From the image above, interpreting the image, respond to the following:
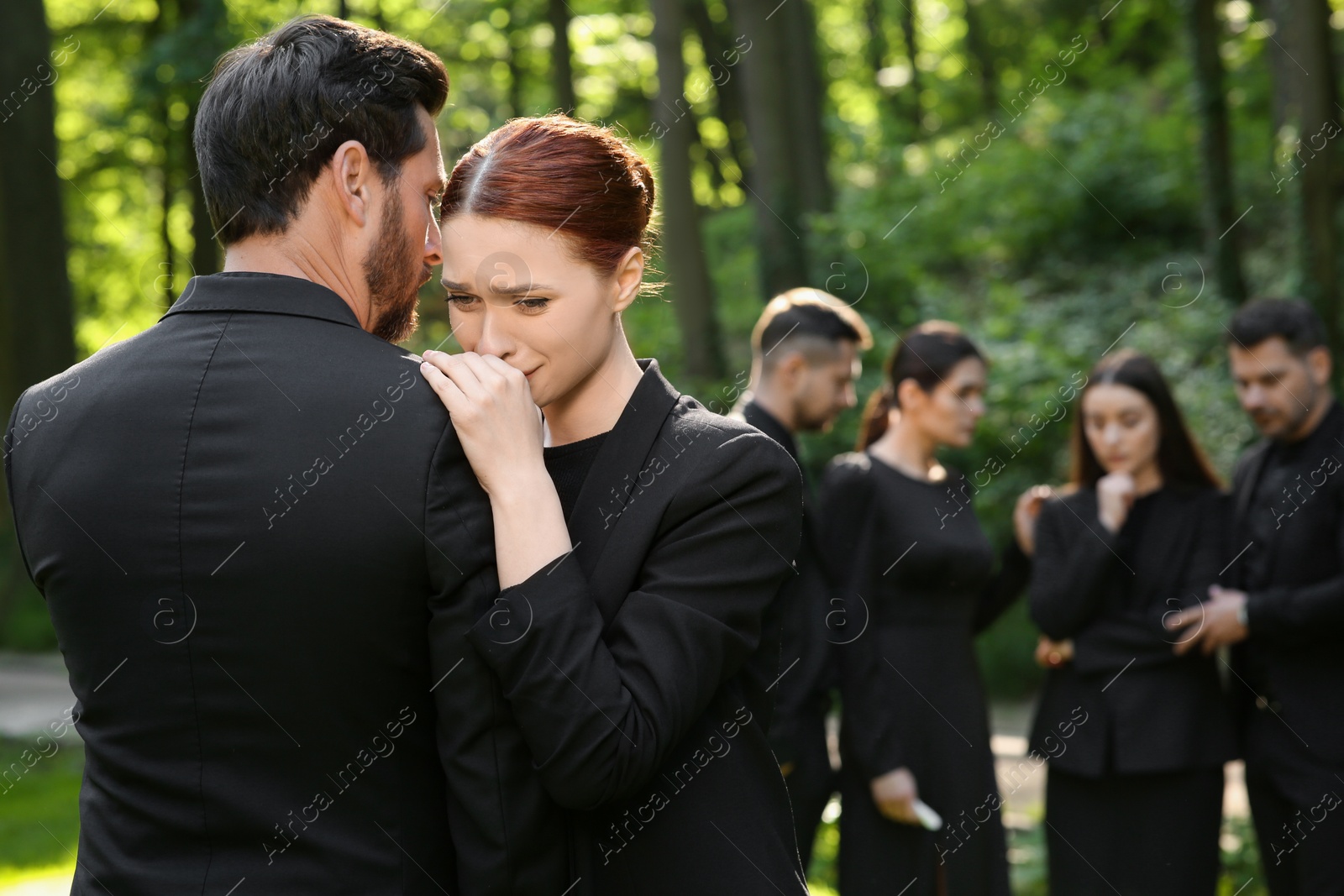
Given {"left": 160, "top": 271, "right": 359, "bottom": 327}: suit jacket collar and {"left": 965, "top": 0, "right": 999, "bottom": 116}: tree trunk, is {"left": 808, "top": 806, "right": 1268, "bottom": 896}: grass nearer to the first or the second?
{"left": 160, "top": 271, "right": 359, "bottom": 327}: suit jacket collar

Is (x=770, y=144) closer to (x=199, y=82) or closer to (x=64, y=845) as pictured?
(x=199, y=82)

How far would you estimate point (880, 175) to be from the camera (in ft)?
66.5

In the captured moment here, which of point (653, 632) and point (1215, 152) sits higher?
point (653, 632)

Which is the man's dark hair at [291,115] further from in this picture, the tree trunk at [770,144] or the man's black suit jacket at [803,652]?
the tree trunk at [770,144]

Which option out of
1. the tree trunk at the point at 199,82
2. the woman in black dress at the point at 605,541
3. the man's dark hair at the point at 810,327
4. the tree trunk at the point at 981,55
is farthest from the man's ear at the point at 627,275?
the tree trunk at the point at 981,55

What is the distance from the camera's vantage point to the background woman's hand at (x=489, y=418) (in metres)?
1.78

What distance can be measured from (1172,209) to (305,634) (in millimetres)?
16201

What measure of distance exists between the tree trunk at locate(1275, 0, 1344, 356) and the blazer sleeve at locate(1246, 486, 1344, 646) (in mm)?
6252

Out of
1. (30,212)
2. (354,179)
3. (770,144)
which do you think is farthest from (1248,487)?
(770,144)

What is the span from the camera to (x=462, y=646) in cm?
175

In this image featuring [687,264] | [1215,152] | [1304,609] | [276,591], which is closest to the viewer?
[276,591]

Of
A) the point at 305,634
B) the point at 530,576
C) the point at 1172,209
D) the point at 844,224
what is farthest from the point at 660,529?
the point at 1172,209

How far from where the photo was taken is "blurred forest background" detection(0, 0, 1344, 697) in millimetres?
9906

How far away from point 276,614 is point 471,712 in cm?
31
